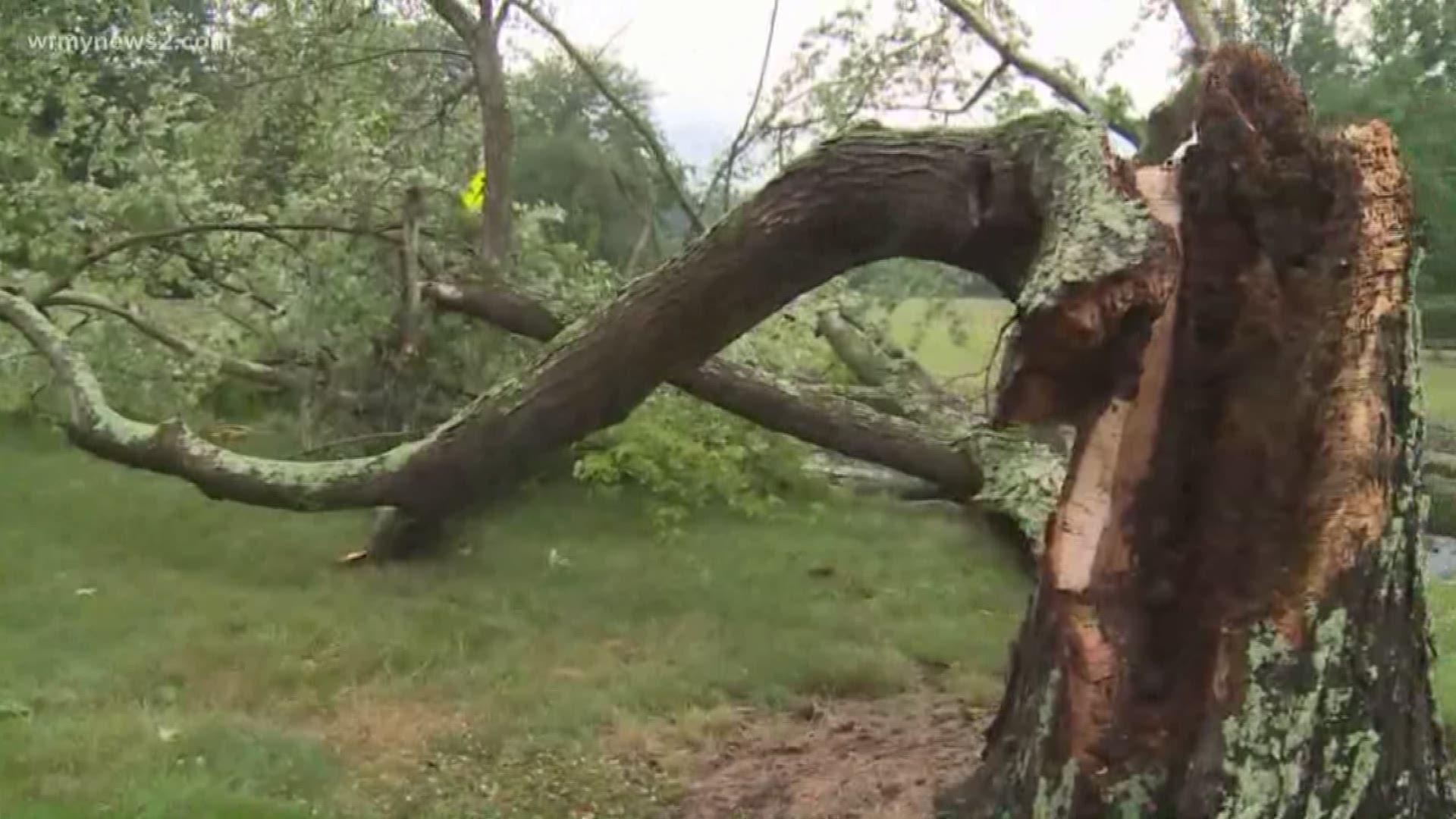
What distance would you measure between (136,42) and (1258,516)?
7.57m

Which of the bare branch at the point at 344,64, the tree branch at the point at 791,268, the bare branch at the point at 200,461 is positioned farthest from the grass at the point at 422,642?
the bare branch at the point at 344,64

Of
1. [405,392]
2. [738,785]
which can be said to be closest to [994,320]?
[405,392]

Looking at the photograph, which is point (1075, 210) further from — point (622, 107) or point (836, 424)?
point (622, 107)

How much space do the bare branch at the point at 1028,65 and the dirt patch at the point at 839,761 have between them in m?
4.47

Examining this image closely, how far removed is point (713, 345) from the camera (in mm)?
4492

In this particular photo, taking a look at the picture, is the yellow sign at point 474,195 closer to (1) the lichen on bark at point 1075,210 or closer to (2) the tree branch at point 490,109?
(2) the tree branch at point 490,109

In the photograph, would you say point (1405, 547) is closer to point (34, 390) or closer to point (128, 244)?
point (128, 244)

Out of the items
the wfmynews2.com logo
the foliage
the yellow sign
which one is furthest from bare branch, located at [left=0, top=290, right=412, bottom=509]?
the foliage

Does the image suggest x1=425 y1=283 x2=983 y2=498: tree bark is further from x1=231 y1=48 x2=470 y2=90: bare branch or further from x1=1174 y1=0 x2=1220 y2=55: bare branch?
x1=1174 y1=0 x2=1220 y2=55: bare branch

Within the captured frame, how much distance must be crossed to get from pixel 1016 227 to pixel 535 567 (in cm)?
399

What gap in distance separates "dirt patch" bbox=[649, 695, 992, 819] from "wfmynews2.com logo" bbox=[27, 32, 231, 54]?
563 cm

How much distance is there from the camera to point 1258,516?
9.78 feet

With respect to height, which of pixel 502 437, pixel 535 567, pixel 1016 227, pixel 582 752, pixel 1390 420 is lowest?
pixel 582 752

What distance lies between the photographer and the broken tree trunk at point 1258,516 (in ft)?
9.55
